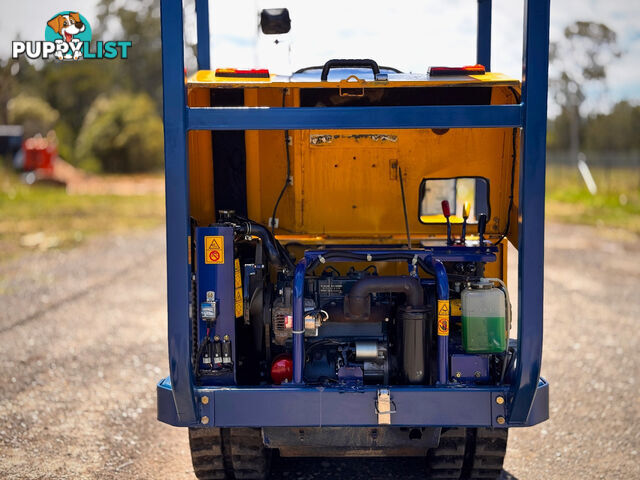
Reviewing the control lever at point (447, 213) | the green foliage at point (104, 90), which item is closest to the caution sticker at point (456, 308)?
the control lever at point (447, 213)

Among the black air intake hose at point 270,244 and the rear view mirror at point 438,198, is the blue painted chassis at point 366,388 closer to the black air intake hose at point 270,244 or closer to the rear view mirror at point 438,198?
the black air intake hose at point 270,244

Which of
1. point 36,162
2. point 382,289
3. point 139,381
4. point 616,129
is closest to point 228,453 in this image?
point 382,289

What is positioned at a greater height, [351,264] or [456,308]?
[351,264]

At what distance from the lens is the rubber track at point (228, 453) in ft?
14.9

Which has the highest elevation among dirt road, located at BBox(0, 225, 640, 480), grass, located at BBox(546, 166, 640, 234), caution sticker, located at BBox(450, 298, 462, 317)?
caution sticker, located at BBox(450, 298, 462, 317)

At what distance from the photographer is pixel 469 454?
473 cm

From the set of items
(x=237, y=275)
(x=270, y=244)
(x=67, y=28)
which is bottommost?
(x=237, y=275)

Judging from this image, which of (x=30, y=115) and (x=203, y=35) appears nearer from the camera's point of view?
(x=203, y=35)

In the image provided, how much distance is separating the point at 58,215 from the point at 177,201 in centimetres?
1729

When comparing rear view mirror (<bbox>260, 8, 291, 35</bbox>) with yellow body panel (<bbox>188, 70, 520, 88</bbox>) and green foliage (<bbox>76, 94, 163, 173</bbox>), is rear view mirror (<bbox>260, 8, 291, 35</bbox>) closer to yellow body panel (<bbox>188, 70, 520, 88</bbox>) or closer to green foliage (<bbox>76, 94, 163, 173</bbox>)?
yellow body panel (<bbox>188, 70, 520, 88</bbox>)

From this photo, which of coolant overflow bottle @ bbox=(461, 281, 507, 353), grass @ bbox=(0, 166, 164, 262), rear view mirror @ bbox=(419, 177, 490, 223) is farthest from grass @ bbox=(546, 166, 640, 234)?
coolant overflow bottle @ bbox=(461, 281, 507, 353)

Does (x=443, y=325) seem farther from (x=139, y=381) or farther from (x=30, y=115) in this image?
(x=30, y=115)

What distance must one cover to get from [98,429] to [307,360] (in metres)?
2.29

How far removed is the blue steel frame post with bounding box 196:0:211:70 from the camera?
602 centimetres
